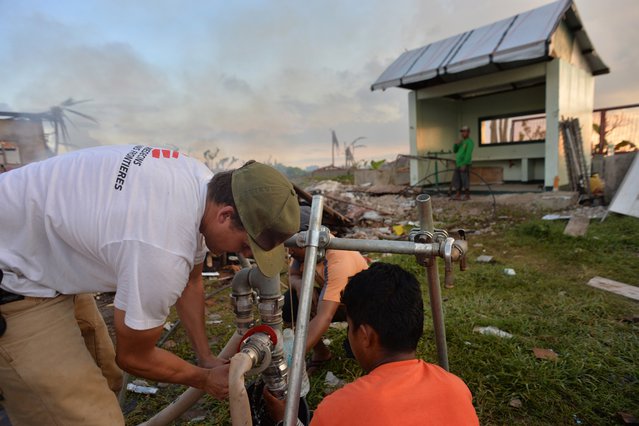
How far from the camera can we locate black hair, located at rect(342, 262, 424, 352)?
54.9 inches

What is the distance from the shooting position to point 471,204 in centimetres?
934

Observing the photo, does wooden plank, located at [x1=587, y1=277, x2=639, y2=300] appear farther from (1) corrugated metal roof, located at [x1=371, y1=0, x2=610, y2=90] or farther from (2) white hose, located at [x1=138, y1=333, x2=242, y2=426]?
(1) corrugated metal roof, located at [x1=371, y1=0, x2=610, y2=90]

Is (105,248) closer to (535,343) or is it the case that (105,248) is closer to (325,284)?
(325,284)

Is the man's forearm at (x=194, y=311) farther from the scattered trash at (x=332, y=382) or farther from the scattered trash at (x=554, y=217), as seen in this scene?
the scattered trash at (x=554, y=217)

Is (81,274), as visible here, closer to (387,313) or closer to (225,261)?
(387,313)

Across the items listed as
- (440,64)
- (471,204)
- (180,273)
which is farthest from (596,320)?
(440,64)

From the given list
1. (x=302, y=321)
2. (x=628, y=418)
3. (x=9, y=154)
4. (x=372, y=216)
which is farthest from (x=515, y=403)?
(x=9, y=154)

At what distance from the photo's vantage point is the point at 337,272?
2.36 meters

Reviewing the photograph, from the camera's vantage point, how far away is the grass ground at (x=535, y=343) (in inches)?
88.1

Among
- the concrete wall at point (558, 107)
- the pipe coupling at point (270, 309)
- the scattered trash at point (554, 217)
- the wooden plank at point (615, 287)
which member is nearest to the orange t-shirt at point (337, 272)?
the pipe coupling at point (270, 309)

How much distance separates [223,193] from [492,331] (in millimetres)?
2631

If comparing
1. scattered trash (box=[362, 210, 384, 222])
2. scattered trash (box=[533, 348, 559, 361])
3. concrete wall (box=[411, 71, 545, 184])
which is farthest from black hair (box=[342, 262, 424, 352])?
concrete wall (box=[411, 71, 545, 184])

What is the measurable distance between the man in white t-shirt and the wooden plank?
399 centimetres

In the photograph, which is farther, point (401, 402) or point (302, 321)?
point (302, 321)
